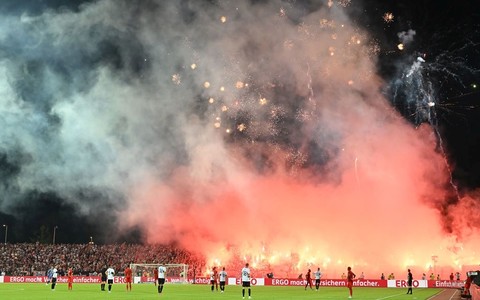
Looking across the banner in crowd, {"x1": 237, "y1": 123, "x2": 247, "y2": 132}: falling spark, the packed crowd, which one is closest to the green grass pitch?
the banner in crowd

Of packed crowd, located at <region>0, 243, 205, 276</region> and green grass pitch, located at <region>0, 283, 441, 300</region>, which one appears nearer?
green grass pitch, located at <region>0, 283, 441, 300</region>

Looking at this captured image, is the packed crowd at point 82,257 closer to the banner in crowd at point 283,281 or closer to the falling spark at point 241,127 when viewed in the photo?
the banner in crowd at point 283,281

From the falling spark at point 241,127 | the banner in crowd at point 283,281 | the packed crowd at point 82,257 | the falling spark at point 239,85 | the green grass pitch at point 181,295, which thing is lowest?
the green grass pitch at point 181,295

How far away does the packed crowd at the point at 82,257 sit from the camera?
71438mm

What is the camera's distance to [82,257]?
7550 cm

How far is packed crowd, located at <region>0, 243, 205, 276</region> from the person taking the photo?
71.4 metres

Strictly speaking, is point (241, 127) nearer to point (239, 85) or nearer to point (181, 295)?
point (239, 85)

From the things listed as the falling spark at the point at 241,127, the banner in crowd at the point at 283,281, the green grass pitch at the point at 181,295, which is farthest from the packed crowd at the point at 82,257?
the green grass pitch at the point at 181,295

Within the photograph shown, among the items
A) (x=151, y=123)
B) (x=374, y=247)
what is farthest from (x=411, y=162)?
(x=151, y=123)

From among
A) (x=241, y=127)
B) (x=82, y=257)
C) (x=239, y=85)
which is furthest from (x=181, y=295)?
(x=82, y=257)

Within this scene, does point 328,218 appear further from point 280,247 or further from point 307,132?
point 307,132

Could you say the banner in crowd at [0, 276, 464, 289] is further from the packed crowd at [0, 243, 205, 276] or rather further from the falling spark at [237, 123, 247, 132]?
the falling spark at [237, 123, 247, 132]

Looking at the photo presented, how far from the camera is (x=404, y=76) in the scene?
2510 inches

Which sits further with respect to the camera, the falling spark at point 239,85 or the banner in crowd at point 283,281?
the falling spark at point 239,85
